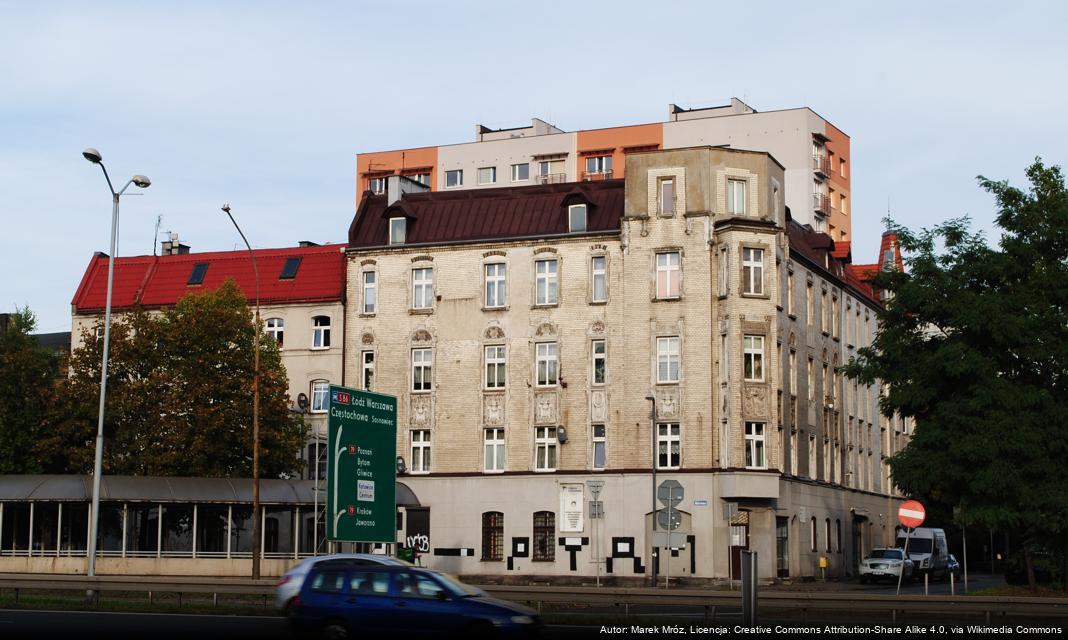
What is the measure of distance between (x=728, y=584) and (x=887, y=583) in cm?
934

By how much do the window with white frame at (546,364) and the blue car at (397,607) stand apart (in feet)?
130

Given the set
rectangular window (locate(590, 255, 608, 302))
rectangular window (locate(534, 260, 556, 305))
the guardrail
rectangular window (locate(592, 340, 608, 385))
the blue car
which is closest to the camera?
the blue car

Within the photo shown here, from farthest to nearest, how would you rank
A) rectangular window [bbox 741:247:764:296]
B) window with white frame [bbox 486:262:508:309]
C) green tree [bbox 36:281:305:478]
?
window with white frame [bbox 486:262:508:309] → rectangular window [bbox 741:247:764:296] → green tree [bbox 36:281:305:478]

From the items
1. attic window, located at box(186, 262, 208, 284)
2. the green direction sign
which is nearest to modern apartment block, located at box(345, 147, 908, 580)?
attic window, located at box(186, 262, 208, 284)

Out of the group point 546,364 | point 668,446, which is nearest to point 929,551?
A: point 668,446

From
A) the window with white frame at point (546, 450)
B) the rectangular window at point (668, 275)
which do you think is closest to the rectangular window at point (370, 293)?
the window with white frame at point (546, 450)

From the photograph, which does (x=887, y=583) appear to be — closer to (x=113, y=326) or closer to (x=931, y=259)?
(x=931, y=259)

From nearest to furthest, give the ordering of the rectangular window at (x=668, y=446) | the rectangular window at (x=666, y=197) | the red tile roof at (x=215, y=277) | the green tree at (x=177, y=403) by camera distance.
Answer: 1. the green tree at (x=177, y=403)
2. the rectangular window at (x=668, y=446)
3. the rectangular window at (x=666, y=197)
4. the red tile roof at (x=215, y=277)

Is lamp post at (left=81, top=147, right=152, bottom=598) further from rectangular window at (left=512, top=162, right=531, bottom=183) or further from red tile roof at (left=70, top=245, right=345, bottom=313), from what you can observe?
rectangular window at (left=512, top=162, right=531, bottom=183)

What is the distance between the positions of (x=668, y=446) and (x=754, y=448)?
3517mm

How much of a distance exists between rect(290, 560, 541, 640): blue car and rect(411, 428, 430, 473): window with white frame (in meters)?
41.3

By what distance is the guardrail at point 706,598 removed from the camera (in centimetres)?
3312

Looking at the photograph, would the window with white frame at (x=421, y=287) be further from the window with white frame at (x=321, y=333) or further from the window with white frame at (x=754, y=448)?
the window with white frame at (x=754, y=448)

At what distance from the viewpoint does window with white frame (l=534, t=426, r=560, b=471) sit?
64544 mm
